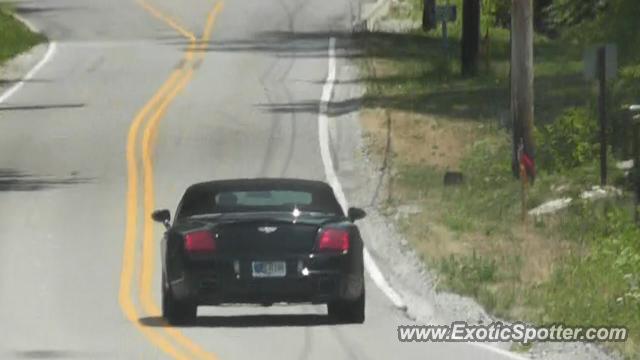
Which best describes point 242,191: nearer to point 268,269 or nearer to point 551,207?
point 268,269

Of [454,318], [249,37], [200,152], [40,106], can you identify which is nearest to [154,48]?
[249,37]

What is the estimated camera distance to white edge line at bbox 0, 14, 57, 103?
52653mm

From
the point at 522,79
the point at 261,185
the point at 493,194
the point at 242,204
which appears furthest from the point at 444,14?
the point at 242,204

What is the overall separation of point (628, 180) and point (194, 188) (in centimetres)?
1371

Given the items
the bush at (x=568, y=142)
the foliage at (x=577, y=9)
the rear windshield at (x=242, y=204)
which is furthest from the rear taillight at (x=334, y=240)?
the foliage at (x=577, y=9)

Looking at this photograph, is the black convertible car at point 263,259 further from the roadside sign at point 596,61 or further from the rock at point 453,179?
the rock at point 453,179

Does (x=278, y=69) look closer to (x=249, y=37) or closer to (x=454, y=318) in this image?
(x=249, y=37)

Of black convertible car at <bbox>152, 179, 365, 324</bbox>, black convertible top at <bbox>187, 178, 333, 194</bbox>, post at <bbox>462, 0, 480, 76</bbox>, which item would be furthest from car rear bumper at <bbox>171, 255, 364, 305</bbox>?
post at <bbox>462, 0, 480, 76</bbox>

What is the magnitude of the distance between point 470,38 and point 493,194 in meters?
18.3

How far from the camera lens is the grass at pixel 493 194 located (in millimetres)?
24484

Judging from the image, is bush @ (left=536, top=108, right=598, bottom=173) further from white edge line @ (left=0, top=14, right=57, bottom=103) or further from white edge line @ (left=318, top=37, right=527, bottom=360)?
white edge line @ (left=0, top=14, right=57, bottom=103)

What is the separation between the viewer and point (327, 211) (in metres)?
22.4

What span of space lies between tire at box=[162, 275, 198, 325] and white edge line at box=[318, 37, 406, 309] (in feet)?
11.9

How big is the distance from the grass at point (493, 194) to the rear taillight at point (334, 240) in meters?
2.33
